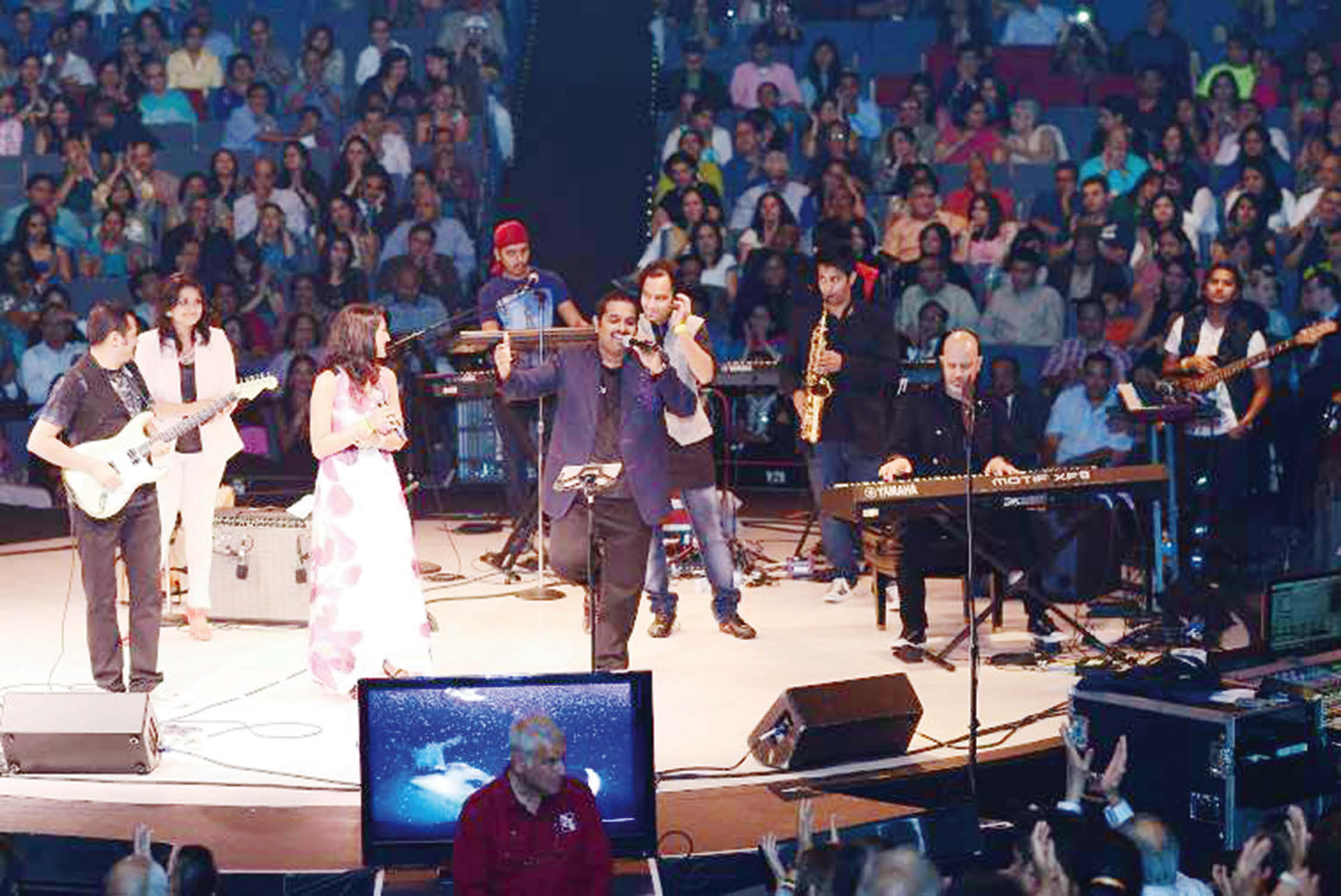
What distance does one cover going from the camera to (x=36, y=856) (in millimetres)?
6734

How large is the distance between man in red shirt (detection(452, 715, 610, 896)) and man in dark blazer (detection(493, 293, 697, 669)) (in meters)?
2.58

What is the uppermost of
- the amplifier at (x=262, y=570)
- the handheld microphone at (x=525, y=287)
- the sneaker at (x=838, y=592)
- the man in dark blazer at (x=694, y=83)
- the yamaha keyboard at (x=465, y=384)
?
the man in dark blazer at (x=694, y=83)

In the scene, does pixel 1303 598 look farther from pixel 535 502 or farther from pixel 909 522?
pixel 535 502

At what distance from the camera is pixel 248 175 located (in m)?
15.6

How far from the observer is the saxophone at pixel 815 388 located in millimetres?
10078

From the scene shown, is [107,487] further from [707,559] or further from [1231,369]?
[1231,369]

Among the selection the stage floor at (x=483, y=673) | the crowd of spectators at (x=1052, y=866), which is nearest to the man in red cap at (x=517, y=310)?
the stage floor at (x=483, y=673)

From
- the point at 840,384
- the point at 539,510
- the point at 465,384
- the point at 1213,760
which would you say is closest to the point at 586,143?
the point at 465,384

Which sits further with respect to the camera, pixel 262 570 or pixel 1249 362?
pixel 1249 362

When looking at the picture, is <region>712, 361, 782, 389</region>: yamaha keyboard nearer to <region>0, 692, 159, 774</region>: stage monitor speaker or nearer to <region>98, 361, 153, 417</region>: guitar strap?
<region>98, 361, 153, 417</region>: guitar strap

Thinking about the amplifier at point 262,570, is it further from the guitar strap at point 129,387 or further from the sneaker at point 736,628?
the sneaker at point 736,628

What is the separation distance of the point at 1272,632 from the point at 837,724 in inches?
74.6

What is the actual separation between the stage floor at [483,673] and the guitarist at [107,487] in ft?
1.20

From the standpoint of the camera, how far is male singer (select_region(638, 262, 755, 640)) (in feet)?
30.6
